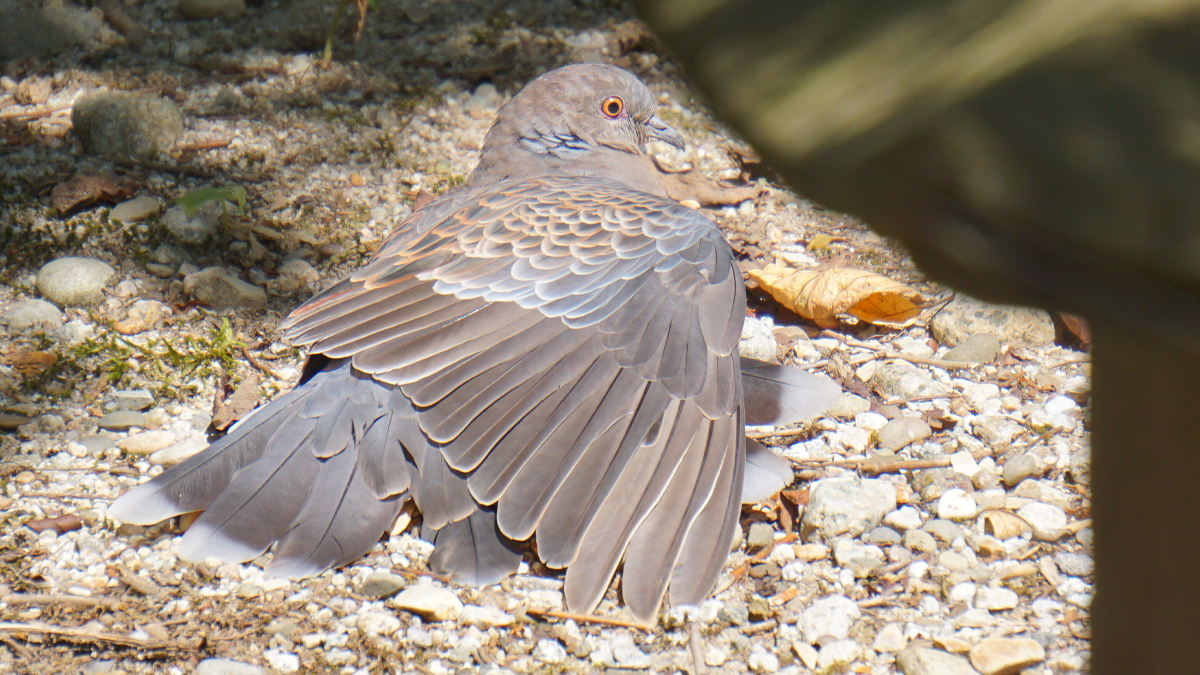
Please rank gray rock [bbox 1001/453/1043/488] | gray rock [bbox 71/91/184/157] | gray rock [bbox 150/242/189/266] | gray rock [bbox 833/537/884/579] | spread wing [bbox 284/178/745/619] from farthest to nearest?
gray rock [bbox 71/91/184/157]
gray rock [bbox 150/242/189/266]
gray rock [bbox 1001/453/1043/488]
gray rock [bbox 833/537/884/579]
spread wing [bbox 284/178/745/619]

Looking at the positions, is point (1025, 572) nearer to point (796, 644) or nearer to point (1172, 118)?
point (796, 644)

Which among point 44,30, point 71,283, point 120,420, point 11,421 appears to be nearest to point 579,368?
point 120,420

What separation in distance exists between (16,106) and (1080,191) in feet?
15.4

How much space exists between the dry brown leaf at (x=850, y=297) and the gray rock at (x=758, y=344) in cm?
23

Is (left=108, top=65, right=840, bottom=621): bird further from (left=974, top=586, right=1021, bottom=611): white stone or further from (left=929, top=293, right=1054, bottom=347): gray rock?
(left=929, top=293, right=1054, bottom=347): gray rock

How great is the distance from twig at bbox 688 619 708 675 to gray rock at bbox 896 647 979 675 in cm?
40

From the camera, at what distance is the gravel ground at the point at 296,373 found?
6.85ft

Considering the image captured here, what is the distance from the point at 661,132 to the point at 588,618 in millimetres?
2206

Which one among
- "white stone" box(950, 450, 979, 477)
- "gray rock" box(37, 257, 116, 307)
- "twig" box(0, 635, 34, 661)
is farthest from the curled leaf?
"gray rock" box(37, 257, 116, 307)

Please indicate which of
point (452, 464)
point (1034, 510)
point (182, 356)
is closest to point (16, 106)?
point (182, 356)

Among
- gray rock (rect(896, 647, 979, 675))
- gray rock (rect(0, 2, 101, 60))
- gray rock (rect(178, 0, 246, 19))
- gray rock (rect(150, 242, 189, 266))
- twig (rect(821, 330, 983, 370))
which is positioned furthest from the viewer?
gray rock (rect(178, 0, 246, 19))

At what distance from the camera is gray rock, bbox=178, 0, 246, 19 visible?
4820 millimetres

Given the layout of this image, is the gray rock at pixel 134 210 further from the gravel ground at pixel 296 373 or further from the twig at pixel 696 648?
the twig at pixel 696 648

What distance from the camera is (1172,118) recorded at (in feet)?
1.78
